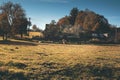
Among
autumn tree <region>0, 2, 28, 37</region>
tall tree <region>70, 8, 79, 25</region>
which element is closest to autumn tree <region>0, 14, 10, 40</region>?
autumn tree <region>0, 2, 28, 37</region>

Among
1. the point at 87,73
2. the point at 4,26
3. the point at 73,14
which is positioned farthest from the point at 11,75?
the point at 73,14

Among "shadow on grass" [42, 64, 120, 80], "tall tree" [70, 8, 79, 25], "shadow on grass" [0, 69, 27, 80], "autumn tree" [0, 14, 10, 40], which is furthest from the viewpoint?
"tall tree" [70, 8, 79, 25]

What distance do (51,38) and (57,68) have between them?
2155 inches

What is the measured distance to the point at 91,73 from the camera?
53.8ft

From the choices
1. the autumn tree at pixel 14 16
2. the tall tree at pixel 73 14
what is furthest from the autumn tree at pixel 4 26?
the tall tree at pixel 73 14

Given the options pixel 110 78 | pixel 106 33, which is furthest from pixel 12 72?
pixel 106 33

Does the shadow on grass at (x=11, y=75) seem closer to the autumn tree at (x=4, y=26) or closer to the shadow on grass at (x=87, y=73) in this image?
the shadow on grass at (x=87, y=73)

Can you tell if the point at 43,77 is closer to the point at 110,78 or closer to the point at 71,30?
the point at 110,78

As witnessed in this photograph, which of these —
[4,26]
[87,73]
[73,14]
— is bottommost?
[87,73]

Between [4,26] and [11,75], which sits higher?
[4,26]

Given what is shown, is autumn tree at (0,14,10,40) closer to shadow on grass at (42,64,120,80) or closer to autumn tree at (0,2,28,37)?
autumn tree at (0,2,28,37)

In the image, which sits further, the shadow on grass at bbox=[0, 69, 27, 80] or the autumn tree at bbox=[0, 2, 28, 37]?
the autumn tree at bbox=[0, 2, 28, 37]

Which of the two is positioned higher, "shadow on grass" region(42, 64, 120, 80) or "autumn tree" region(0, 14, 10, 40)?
"autumn tree" region(0, 14, 10, 40)

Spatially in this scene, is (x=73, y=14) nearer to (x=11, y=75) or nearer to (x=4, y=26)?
(x=4, y=26)
